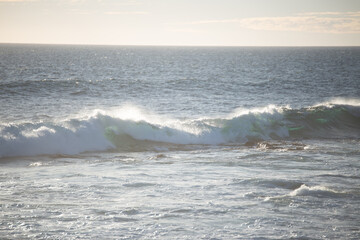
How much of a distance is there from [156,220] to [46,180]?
146 inches

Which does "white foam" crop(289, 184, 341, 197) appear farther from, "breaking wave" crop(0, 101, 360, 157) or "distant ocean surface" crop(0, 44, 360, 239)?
"breaking wave" crop(0, 101, 360, 157)

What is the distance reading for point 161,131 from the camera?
639 inches

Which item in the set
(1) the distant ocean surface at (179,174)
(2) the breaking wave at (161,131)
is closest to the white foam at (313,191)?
(1) the distant ocean surface at (179,174)

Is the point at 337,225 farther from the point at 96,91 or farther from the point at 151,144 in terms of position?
the point at 96,91

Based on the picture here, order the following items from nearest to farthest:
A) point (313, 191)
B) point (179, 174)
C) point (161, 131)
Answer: point (313, 191)
point (179, 174)
point (161, 131)

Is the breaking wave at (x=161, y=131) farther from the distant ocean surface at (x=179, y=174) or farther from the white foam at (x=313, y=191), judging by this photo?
the white foam at (x=313, y=191)

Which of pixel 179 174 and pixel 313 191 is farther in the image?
pixel 179 174

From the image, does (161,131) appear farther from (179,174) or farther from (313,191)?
(313,191)

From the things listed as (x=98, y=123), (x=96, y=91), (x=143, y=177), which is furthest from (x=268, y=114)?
(x=96, y=91)

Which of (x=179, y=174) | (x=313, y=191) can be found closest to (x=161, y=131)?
(x=179, y=174)

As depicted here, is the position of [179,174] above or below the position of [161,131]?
below

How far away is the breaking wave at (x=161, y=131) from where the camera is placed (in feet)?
44.8

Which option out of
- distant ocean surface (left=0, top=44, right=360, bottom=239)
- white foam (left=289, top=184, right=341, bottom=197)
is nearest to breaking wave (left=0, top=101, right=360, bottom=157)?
distant ocean surface (left=0, top=44, right=360, bottom=239)

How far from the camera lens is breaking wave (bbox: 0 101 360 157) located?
13.7 meters
